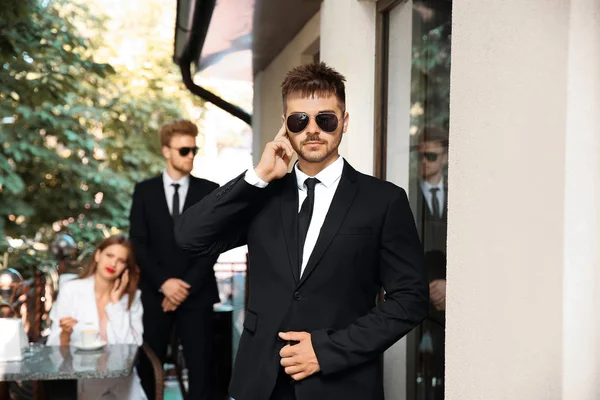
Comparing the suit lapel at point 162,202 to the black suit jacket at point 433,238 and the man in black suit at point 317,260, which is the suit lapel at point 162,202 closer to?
the black suit jacket at point 433,238

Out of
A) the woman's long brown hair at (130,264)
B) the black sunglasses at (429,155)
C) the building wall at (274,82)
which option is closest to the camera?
the black sunglasses at (429,155)

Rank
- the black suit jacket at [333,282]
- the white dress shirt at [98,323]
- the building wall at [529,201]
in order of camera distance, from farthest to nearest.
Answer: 1. the white dress shirt at [98,323]
2. the black suit jacket at [333,282]
3. the building wall at [529,201]

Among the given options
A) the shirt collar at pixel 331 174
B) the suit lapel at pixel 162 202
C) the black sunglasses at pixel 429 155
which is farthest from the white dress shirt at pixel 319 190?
the suit lapel at pixel 162 202

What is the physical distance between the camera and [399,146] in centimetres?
369

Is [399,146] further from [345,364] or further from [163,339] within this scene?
[163,339]

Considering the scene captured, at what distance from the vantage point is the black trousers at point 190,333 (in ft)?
15.7

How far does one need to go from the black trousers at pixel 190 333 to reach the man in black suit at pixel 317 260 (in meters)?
2.49

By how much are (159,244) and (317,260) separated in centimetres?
277

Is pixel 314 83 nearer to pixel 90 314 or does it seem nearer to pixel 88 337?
pixel 88 337

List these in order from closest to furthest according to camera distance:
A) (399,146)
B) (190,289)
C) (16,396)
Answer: (399,146), (190,289), (16,396)

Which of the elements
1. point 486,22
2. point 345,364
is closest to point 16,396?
point 345,364

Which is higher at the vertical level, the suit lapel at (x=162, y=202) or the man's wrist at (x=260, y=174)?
the man's wrist at (x=260, y=174)

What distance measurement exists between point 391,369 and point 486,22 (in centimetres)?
213

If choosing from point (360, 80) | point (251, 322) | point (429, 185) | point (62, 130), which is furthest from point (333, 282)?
point (62, 130)
